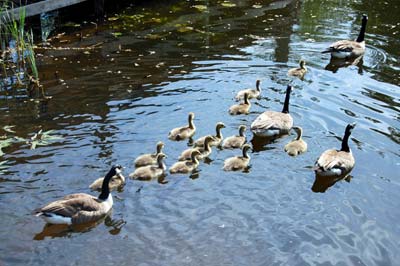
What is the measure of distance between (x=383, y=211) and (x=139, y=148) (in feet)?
16.6

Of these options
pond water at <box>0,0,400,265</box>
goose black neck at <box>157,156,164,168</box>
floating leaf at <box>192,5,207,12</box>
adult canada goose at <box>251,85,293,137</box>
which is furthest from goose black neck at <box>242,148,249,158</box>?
floating leaf at <box>192,5,207,12</box>

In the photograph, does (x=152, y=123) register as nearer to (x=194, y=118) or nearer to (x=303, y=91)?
(x=194, y=118)

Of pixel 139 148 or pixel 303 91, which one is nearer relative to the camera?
pixel 139 148

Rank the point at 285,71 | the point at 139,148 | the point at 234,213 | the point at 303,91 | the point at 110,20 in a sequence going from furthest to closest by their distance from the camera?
1. the point at 110,20
2. the point at 285,71
3. the point at 303,91
4. the point at 139,148
5. the point at 234,213

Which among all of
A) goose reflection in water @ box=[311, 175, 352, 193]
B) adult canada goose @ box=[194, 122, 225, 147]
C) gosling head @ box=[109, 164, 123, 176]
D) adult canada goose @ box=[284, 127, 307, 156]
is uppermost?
gosling head @ box=[109, 164, 123, 176]

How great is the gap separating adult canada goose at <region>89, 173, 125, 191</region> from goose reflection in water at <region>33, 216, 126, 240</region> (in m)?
0.82

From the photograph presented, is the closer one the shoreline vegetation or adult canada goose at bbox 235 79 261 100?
adult canada goose at bbox 235 79 261 100

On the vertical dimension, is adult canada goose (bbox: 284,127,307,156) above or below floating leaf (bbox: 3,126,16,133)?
below

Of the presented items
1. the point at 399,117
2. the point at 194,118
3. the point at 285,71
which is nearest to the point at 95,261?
the point at 194,118

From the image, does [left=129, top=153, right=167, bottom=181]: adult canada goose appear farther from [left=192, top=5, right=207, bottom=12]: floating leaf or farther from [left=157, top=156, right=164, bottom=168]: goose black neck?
[left=192, top=5, right=207, bottom=12]: floating leaf

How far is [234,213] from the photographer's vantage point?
977cm

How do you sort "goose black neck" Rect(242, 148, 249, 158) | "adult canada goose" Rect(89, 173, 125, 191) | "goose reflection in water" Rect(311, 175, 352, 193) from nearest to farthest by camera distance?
"adult canada goose" Rect(89, 173, 125, 191) → "goose reflection in water" Rect(311, 175, 352, 193) → "goose black neck" Rect(242, 148, 249, 158)

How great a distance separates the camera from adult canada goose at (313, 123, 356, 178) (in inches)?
437

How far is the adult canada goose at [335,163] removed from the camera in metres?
11.1
